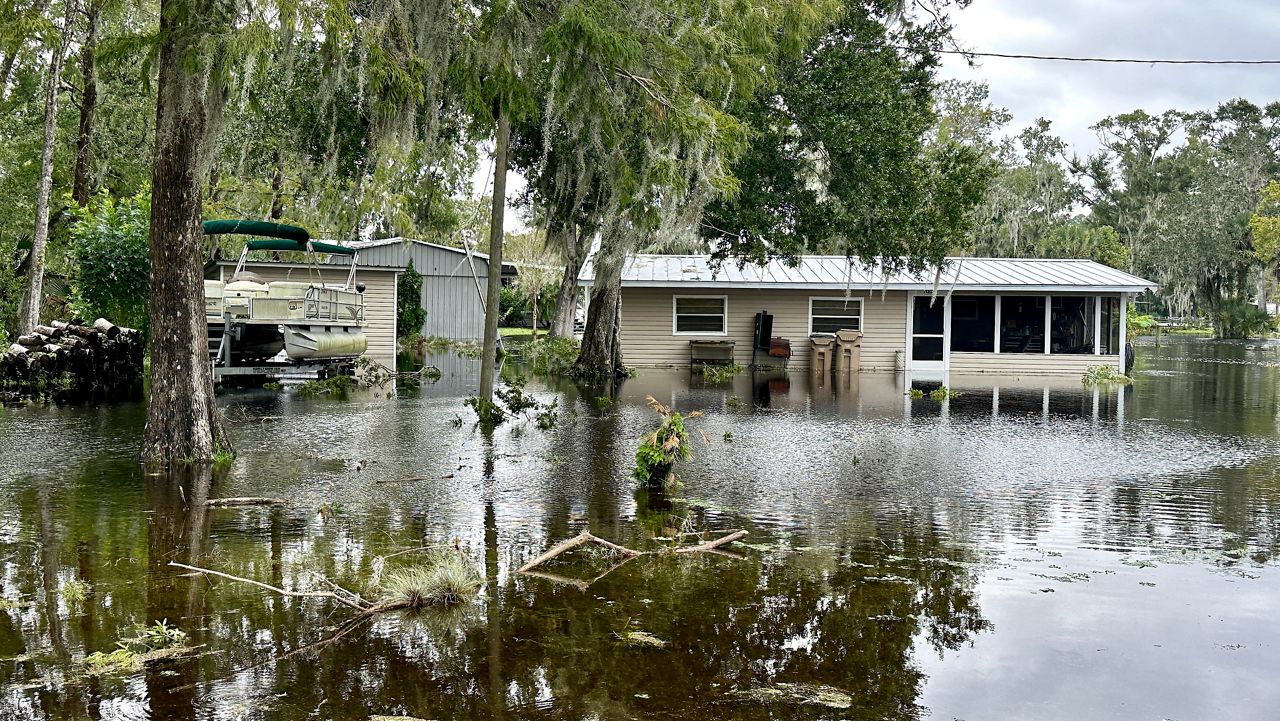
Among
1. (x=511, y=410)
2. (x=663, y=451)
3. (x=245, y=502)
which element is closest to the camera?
(x=245, y=502)

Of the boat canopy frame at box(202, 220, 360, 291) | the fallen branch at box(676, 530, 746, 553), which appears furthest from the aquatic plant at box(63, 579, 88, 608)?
the boat canopy frame at box(202, 220, 360, 291)

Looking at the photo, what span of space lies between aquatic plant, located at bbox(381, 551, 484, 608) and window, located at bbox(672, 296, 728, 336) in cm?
2380

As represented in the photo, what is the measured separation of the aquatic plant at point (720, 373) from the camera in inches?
953

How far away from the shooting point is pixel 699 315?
29.8 meters

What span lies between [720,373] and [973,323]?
27.9 ft

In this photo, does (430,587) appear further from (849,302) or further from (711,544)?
(849,302)

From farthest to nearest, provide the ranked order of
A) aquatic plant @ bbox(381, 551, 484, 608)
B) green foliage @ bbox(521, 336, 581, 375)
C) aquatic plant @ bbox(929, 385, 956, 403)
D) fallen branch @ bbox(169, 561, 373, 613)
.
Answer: green foliage @ bbox(521, 336, 581, 375)
aquatic plant @ bbox(929, 385, 956, 403)
aquatic plant @ bbox(381, 551, 484, 608)
fallen branch @ bbox(169, 561, 373, 613)

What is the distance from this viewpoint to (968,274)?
96.0 feet

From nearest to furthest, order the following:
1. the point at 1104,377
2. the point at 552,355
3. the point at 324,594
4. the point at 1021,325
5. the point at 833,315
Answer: the point at 324,594, the point at 1104,377, the point at 1021,325, the point at 833,315, the point at 552,355

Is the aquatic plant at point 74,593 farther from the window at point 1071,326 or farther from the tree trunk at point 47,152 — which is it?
the window at point 1071,326

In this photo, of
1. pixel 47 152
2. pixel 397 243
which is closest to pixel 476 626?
pixel 47 152

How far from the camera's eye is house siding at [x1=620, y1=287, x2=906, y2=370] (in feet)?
97.0

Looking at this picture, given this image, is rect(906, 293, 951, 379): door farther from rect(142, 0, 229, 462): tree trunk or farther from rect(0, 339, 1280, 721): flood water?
rect(142, 0, 229, 462): tree trunk

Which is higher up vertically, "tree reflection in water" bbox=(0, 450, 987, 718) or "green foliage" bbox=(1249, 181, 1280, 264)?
"green foliage" bbox=(1249, 181, 1280, 264)
